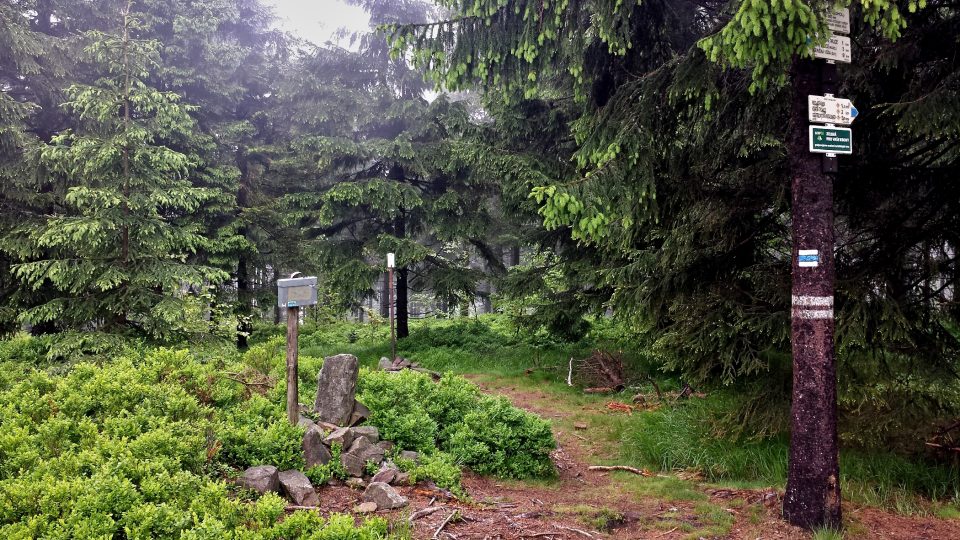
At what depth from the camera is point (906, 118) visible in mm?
3932

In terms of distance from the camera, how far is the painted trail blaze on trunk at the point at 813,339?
3904 mm

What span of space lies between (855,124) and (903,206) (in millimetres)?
831

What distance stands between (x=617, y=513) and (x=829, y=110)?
3365 millimetres

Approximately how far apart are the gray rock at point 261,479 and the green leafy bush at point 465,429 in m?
1.41

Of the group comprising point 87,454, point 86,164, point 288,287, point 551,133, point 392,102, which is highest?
point 392,102

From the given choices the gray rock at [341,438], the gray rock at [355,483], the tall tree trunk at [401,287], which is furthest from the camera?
the tall tree trunk at [401,287]

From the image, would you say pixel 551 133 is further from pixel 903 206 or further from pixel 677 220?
pixel 903 206

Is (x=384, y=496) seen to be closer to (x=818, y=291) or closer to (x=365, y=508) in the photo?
(x=365, y=508)

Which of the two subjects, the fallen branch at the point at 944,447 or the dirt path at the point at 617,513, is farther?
the fallen branch at the point at 944,447

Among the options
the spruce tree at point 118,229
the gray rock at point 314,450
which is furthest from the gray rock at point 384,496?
the spruce tree at point 118,229

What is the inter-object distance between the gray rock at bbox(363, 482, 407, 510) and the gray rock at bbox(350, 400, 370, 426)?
61.8 inches

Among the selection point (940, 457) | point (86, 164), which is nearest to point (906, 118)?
point (940, 457)

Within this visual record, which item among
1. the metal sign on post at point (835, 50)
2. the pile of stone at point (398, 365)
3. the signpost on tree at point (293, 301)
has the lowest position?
the pile of stone at point (398, 365)

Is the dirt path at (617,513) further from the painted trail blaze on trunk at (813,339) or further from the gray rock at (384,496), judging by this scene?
the painted trail blaze on trunk at (813,339)
